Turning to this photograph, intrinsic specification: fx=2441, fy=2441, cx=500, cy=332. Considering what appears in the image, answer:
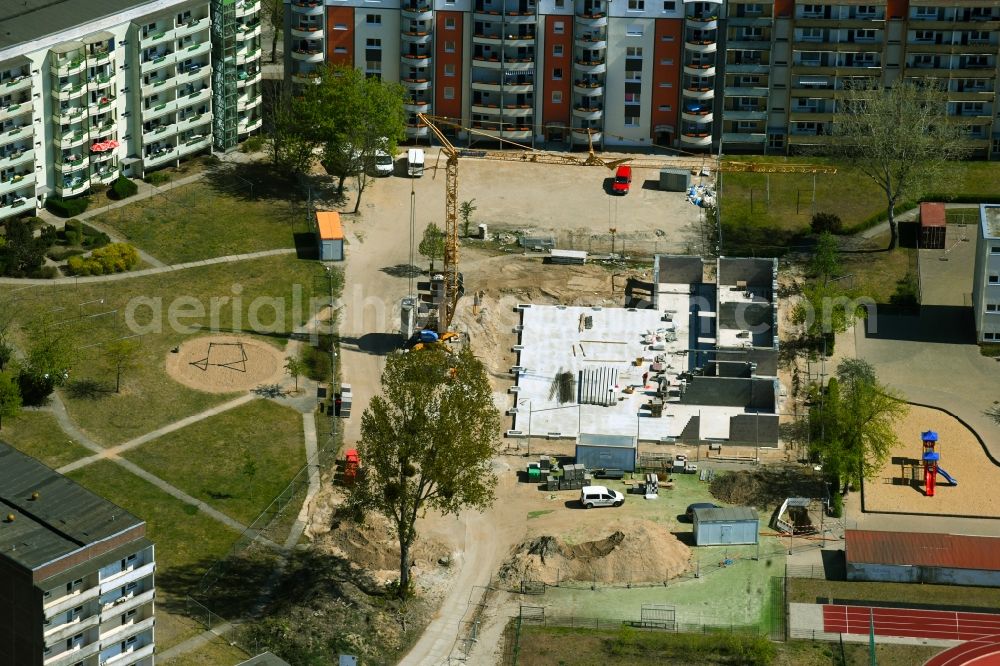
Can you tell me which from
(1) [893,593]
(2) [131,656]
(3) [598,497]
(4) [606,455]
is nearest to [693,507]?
(3) [598,497]

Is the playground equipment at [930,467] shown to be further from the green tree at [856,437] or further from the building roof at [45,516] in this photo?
the building roof at [45,516]

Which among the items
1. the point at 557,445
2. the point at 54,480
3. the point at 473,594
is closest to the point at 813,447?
the point at 557,445

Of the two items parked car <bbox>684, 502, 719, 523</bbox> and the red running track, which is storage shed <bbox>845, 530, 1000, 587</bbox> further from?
parked car <bbox>684, 502, 719, 523</bbox>

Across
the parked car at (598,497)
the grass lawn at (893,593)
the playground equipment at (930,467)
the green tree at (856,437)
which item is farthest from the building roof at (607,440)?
the playground equipment at (930,467)

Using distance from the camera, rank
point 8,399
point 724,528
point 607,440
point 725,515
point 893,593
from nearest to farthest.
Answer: point 893,593, point 724,528, point 725,515, point 8,399, point 607,440

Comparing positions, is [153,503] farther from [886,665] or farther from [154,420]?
[886,665]

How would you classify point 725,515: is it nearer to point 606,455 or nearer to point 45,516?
point 606,455

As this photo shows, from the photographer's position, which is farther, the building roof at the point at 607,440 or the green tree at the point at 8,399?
the building roof at the point at 607,440
